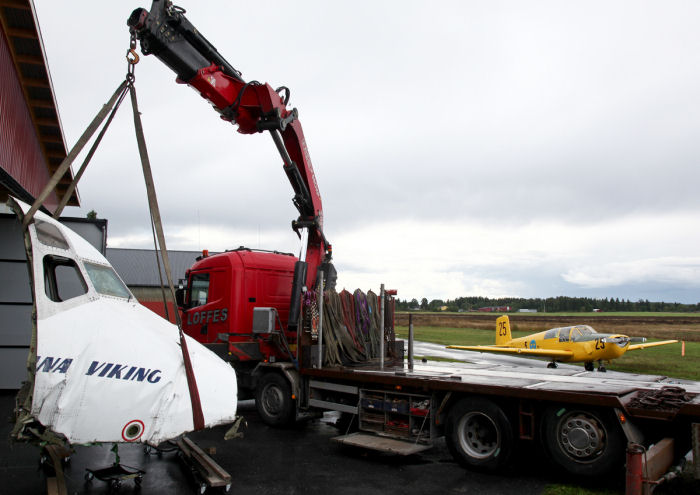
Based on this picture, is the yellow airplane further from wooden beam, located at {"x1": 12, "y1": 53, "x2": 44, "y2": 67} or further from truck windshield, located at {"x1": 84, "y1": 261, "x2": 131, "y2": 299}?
wooden beam, located at {"x1": 12, "y1": 53, "x2": 44, "y2": 67}

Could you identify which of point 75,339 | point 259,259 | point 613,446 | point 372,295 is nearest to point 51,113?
point 259,259

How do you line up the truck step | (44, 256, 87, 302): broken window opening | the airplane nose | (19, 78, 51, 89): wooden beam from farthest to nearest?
the airplane nose < (19, 78, 51, 89): wooden beam < the truck step < (44, 256, 87, 302): broken window opening

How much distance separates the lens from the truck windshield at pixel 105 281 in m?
5.70

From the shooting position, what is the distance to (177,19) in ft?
25.7

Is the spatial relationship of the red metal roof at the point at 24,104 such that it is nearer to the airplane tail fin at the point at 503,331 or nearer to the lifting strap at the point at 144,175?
the lifting strap at the point at 144,175

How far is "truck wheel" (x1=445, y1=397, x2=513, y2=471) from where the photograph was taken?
6.72m

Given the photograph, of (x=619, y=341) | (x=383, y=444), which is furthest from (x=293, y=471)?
(x=619, y=341)

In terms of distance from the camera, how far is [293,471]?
23.4 feet

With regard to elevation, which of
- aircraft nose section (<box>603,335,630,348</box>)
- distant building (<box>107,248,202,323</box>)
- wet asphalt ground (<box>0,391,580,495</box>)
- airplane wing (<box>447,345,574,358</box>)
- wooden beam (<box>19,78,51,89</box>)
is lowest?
wet asphalt ground (<box>0,391,580,495</box>)

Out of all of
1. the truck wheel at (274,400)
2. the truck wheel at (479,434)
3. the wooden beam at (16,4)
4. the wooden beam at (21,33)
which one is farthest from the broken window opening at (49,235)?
the wooden beam at (21,33)

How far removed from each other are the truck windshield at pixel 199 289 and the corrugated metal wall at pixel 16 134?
3.97 m

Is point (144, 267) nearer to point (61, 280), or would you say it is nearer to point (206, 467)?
point (61, 280)

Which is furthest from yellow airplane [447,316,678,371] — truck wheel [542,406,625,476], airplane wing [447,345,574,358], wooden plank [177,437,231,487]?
wooden plank [177,437,231,487]

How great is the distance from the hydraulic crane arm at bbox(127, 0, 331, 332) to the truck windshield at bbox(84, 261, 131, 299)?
11.2ft
